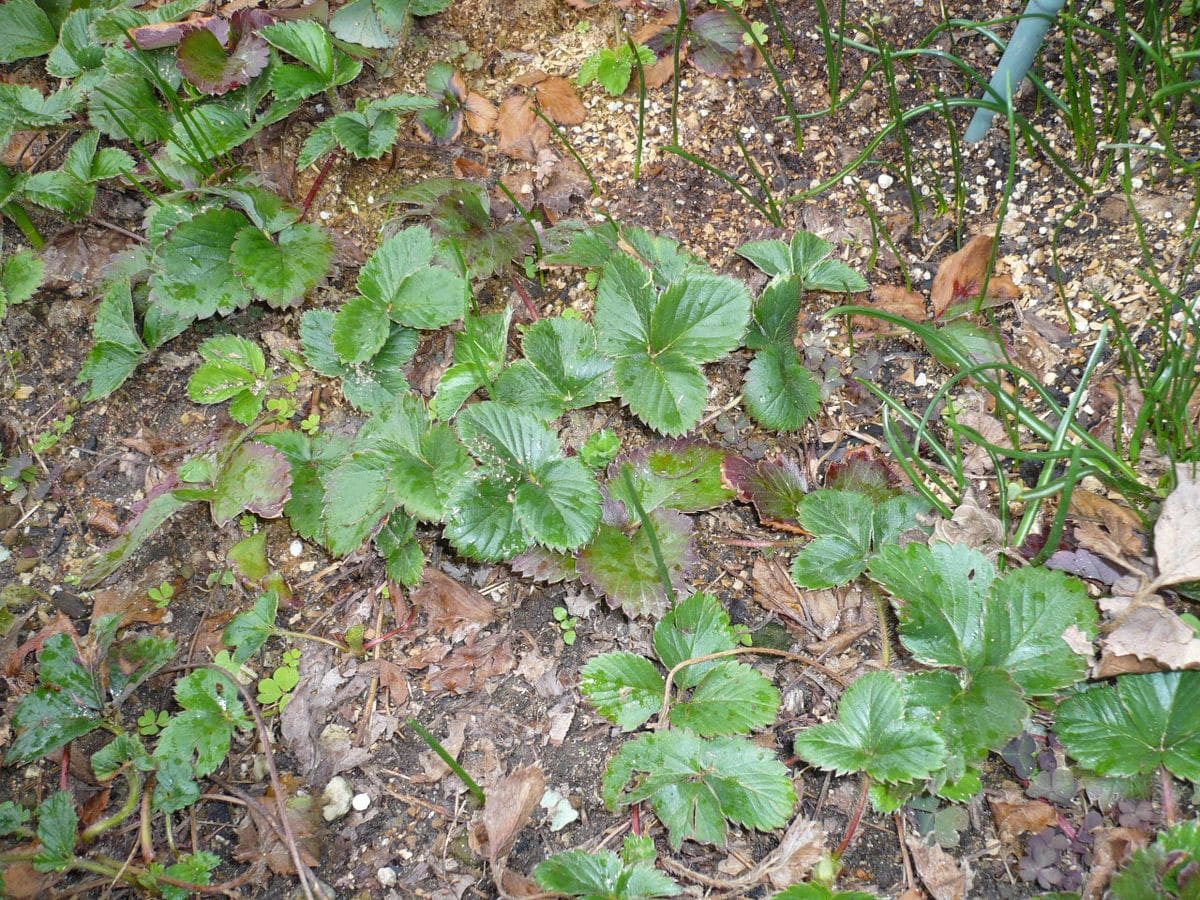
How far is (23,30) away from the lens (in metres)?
2.26

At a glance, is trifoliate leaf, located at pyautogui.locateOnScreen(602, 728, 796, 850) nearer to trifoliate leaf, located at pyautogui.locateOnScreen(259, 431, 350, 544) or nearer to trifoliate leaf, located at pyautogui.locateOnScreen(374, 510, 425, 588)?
trifoliate leaf, located at pyautogui.locateOnScreen(374, 510, 425, 588)

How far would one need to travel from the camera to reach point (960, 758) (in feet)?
4.50

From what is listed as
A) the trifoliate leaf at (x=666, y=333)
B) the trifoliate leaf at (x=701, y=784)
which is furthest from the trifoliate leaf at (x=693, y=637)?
the trifoliate leaf at (x=666, y=333)

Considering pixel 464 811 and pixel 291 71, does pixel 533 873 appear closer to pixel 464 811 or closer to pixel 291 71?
pixel 464 811

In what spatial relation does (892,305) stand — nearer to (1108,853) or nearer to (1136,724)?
(1136,724)

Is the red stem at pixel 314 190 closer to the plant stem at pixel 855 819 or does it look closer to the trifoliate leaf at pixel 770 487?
the trifoliate leaf at pixel 770 487

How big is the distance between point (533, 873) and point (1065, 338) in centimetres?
152

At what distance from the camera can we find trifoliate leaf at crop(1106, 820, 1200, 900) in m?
1.24

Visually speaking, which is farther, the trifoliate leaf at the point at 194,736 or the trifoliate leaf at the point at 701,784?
the trifoliate leaf at the point at 194,736

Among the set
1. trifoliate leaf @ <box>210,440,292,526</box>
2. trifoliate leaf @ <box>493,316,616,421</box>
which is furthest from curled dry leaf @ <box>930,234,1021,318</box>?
trifoliate leaf @ <box>210,440,292,526</box>

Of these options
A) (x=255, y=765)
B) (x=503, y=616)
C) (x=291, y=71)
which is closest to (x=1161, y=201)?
(x=503, y=616)

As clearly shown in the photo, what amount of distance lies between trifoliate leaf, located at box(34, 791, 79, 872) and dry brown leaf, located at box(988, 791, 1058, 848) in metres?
1.63

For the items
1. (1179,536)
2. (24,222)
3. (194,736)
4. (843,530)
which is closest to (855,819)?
(843,530)

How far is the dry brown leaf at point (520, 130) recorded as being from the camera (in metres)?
2.17
